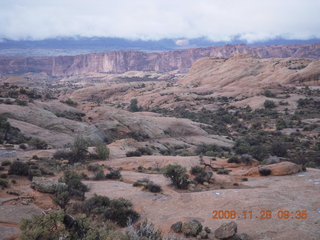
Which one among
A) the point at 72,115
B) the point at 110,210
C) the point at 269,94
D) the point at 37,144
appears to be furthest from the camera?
the point at 269,94

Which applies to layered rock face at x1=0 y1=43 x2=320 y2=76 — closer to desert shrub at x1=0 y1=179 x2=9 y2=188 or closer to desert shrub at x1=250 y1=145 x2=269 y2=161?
desert shrub at x1=250 y1=145 x2=269 y2=161

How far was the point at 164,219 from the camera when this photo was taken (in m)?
9.91

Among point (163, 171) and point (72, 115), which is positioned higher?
point (163, 171)

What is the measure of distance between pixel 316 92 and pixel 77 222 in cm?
6424

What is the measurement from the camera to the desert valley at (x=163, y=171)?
8.59m

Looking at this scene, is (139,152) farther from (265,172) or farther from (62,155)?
(265,172)

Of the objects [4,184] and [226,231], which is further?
[4,184]

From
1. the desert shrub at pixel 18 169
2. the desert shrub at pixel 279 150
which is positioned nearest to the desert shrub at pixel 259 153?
the desert shrub at pixel 279 150

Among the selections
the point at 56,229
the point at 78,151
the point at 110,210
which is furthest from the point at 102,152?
the point at 56,229
